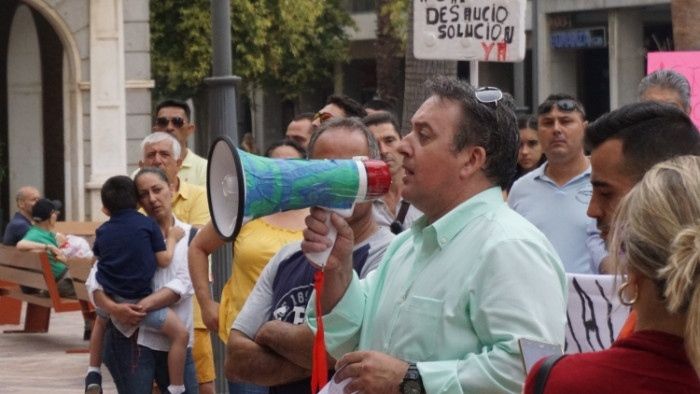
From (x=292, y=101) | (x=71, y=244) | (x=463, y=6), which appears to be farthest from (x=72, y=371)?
(x=292, y=101)

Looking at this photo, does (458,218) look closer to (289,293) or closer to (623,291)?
(623,291)

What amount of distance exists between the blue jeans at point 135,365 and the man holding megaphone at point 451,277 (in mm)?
4881

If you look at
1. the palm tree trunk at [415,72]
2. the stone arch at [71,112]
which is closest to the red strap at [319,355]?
the palm tree trunk at [415,72]

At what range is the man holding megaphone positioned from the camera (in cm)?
380

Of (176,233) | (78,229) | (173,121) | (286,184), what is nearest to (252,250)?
(286,184)

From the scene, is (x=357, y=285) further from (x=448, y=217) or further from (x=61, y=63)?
(x=61, y=63)

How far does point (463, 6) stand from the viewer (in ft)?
31.3

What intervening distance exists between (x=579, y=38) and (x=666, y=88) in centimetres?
3151

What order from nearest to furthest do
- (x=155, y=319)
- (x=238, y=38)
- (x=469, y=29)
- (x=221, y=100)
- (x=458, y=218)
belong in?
(x=458, y=218) < (x=155, y=319) < (x=469, y=29) < (x=221, y=100) < (x=238, y=38)

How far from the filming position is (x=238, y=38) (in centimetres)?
3638

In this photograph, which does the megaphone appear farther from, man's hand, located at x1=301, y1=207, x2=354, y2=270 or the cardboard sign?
the cardboard sign

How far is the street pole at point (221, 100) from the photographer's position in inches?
383

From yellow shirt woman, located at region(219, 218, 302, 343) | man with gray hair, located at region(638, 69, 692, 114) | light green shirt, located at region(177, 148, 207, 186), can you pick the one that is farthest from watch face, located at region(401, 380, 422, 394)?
light green shirt, located at region(177, 148, 207, 186)

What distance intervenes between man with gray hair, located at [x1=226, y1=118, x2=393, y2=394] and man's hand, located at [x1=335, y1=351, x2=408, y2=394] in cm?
96
